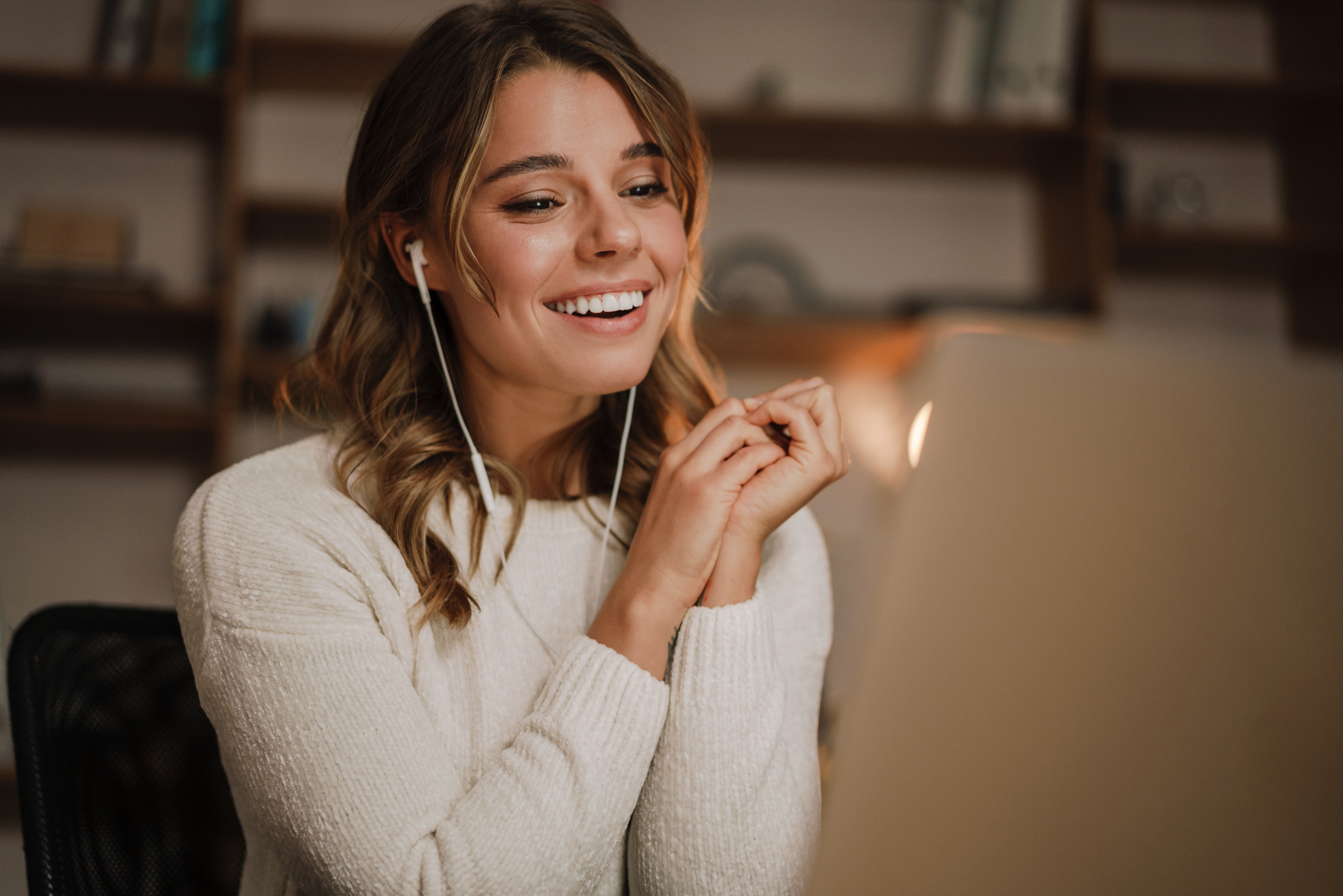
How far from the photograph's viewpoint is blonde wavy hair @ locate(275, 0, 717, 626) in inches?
39.0

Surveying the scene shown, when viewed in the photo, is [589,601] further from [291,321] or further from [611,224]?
[291,321]

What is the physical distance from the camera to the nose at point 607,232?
0.98m

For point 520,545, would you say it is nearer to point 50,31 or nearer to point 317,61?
point 317,61

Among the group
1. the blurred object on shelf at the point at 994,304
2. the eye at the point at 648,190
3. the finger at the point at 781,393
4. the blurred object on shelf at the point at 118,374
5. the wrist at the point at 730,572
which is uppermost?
the eye at the point at 648,190

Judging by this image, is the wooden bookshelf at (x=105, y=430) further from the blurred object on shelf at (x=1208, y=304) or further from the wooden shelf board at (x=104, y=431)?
the blurred object on shelf at (x=1208, y=304)

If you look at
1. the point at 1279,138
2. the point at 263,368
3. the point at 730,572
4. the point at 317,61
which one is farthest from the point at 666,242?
the point at 1279,138

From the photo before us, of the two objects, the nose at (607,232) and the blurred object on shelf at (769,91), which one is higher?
the blurred object on shelf at (769,91)

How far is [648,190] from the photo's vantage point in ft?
3.50

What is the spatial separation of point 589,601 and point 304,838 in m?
0.39

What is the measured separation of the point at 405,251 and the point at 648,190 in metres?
0.28

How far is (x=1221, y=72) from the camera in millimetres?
2586

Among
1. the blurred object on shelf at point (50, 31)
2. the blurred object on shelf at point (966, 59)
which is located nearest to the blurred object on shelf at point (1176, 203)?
the blurred object on shelf at point (966, 59)

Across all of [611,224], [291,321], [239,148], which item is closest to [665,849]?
[611,224]

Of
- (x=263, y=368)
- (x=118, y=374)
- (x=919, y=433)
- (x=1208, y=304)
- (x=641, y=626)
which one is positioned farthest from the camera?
(x=1208, y=304)
